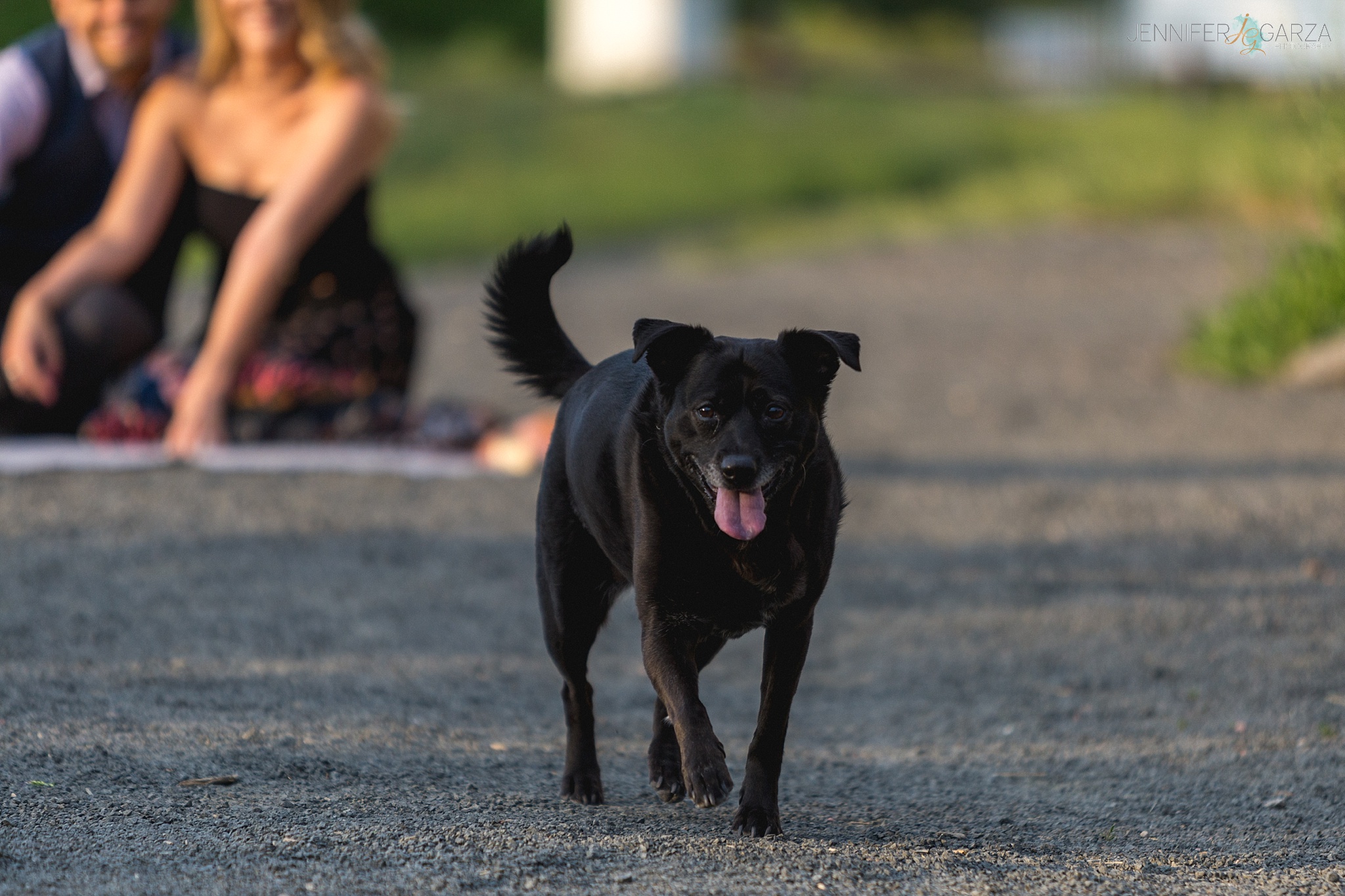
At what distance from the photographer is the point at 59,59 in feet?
21.2

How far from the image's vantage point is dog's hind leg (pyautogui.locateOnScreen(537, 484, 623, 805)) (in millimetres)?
3357

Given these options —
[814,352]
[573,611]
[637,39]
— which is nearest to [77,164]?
[573,611]

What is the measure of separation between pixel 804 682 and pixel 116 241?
141 inches

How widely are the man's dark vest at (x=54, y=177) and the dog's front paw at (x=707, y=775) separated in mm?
4611

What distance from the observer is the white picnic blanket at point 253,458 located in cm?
628

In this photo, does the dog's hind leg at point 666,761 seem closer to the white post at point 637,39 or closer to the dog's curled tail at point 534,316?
the dog's curled tail at point 534,316

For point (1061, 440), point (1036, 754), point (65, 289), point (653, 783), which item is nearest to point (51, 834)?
point (653, 783)

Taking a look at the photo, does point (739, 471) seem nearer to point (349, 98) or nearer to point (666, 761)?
point (666, 761)

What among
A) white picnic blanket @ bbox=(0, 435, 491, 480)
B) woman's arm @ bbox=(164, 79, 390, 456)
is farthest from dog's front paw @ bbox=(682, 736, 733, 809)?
woman's arm @ bbox=(164, 79, 390, 456)

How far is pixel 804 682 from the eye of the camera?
454 cm

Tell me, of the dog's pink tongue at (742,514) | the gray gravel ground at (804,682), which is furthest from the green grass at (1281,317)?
the dog's pink tongue at (742,514)

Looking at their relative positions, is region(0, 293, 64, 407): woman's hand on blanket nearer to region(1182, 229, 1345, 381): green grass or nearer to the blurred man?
the blurred man

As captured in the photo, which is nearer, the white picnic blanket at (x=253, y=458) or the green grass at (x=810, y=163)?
the white picnic blanket at (x=253, y=458)

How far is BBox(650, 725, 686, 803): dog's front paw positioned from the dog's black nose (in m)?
0.69
